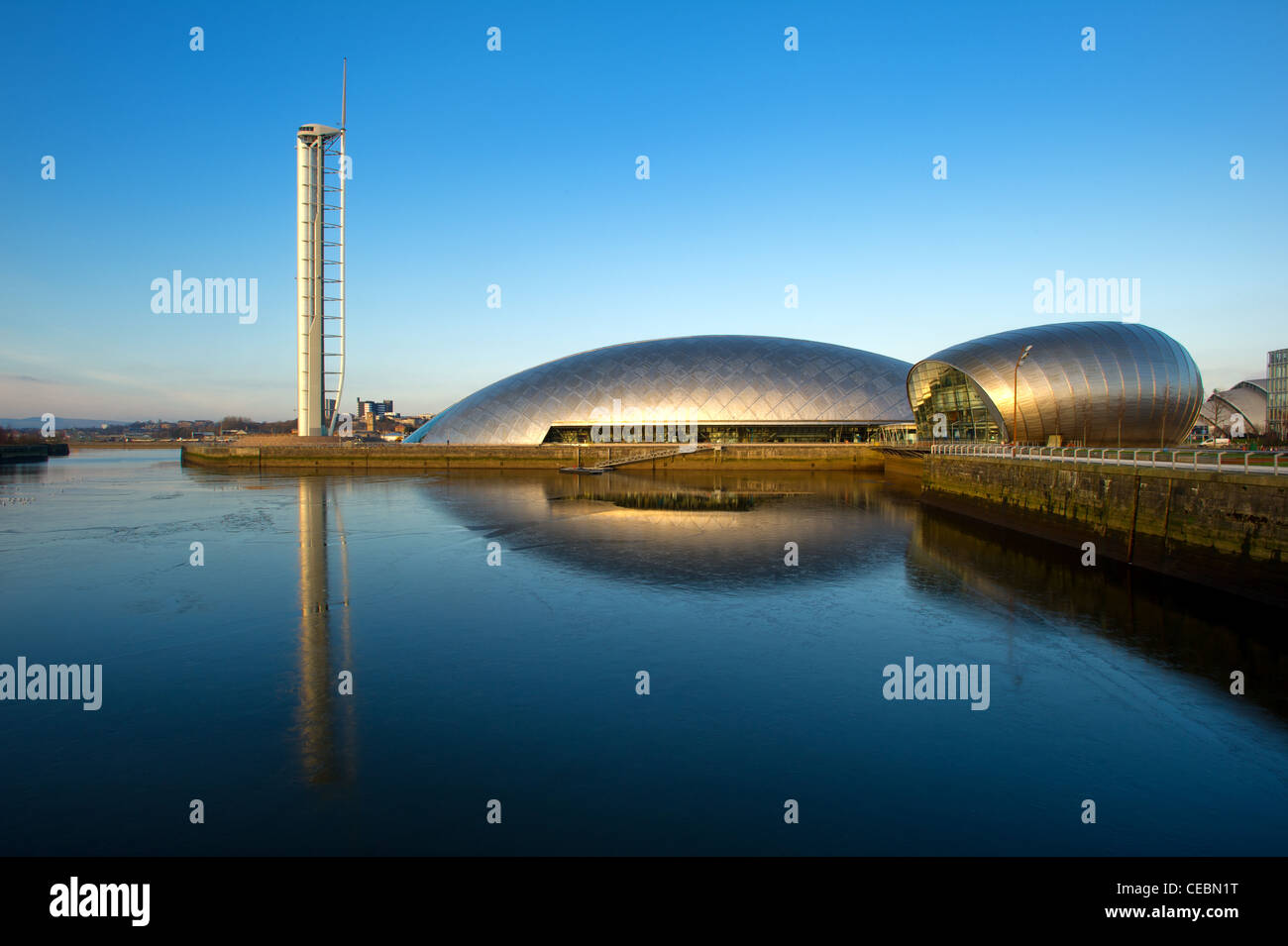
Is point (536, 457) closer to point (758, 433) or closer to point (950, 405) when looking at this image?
point (758, 433)

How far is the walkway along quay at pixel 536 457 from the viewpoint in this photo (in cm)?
6234

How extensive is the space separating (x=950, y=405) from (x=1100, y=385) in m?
11.1

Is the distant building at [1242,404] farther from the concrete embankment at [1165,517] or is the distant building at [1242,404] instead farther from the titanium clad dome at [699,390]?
the concrete embankment at [1165,517]

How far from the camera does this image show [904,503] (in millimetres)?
37531

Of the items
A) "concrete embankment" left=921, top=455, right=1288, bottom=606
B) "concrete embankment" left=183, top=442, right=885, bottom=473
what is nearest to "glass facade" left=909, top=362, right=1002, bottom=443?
"concrete embankment" left=183, top=442, right=885, bottom=473

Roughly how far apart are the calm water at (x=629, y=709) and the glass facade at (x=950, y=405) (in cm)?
3080

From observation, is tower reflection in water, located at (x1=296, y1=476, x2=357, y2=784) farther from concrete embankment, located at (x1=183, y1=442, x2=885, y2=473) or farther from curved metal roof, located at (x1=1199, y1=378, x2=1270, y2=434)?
curved metal roof, located at (x1=1199, y1=378, x2=1270, y2=434)

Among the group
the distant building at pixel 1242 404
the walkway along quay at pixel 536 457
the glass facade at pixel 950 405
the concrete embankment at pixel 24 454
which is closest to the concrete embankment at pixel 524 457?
the walkway along quay at pixel 536 457

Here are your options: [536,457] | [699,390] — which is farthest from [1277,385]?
[536,457]

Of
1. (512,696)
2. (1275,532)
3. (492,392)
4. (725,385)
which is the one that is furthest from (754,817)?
(492,392)

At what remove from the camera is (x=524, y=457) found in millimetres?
65375

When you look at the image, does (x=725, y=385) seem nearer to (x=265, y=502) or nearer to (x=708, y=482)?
(x=708, y=482)
